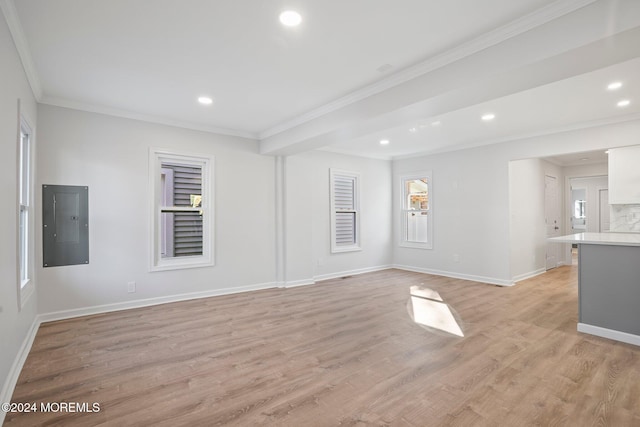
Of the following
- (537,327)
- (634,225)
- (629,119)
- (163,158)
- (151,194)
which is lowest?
(537,327)

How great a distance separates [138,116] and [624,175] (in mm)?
7120

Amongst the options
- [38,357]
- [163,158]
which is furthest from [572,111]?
[38,357]

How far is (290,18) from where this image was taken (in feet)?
7.60

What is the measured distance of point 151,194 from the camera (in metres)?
4.48

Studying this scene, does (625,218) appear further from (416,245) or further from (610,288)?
(416,245)

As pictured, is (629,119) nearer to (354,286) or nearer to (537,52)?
(537,52)

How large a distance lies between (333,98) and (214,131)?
86.0 inches

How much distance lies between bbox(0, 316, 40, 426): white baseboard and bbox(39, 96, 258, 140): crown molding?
2527mm

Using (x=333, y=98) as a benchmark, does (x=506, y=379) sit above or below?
below

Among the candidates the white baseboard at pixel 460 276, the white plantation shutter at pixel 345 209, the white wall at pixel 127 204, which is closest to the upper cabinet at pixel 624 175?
the white baseboard at pixel 460 276

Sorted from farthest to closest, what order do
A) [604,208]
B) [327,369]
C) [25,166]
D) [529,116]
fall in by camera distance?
[604,208] < [529,116] < [25,166] < [327,369]

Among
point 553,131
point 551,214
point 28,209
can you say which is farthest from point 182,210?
point 551,214

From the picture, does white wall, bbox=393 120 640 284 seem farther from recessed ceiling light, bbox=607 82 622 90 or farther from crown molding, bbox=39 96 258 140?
crown molding, bbox=39 96 258 140

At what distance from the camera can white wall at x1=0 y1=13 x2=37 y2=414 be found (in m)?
2.16
